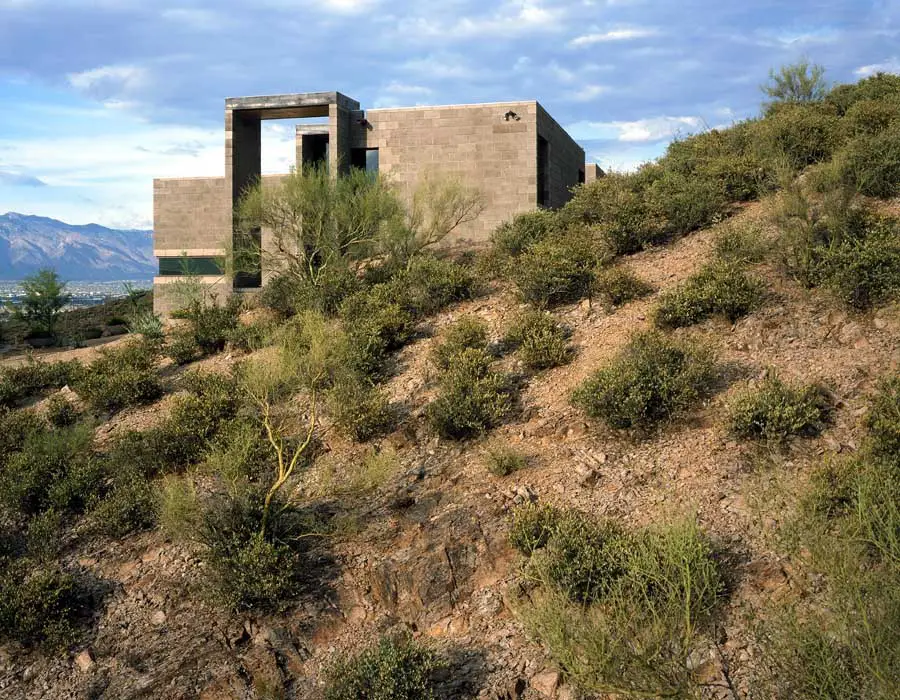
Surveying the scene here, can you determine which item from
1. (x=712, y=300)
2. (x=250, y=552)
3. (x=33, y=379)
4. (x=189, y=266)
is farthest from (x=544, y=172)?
(x=250, y=552)

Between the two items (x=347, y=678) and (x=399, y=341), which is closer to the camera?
(x=347, y=678)

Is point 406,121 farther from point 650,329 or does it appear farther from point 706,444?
point 706,444

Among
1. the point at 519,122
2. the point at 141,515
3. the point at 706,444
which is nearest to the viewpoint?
the point at 706,444

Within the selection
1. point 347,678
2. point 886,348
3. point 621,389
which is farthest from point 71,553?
point 886,348

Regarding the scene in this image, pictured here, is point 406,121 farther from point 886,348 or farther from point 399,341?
point 886,348

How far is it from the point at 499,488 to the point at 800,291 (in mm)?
6670

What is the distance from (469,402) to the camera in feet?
35.9

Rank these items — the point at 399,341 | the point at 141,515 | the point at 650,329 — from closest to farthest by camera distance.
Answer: the point at 141,515 < the point at 650,329 < the point at 399,341

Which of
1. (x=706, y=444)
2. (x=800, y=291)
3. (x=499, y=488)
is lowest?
(x=499, y=488)

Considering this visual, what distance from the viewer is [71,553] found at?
9.83 meters

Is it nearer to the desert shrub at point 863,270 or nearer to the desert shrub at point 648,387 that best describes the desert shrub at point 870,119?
the desert shrub at point 863,270

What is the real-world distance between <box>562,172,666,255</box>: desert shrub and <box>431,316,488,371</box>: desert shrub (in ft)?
14.5

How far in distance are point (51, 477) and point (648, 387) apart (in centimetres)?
893

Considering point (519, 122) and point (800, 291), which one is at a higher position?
point (519, 122)
